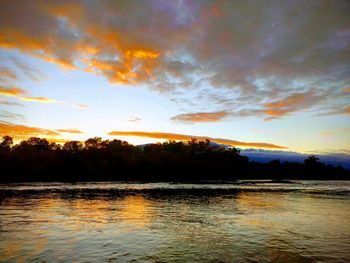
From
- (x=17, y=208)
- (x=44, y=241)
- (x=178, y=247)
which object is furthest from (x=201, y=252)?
(x=17, y=208)

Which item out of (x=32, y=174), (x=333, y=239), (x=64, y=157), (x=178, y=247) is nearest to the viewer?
(x=178, y=247)

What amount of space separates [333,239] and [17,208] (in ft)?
131

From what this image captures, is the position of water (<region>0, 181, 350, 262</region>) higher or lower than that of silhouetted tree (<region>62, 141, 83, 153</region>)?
lower

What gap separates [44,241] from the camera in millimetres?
24953

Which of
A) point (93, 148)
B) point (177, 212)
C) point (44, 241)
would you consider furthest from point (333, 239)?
point (93, 148)

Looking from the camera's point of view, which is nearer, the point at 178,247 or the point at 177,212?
the point at 178,247

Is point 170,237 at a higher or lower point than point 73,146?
lower

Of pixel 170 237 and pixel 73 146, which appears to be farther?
pixel 73 146

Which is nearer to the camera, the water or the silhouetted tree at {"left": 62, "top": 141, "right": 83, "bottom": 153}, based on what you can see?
the water

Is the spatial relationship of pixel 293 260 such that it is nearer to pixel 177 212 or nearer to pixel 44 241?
pixel 44 241

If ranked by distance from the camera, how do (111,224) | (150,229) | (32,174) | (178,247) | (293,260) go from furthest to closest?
1. (32,174)
2. (111,224)
3. (150,229)
4. (178,247)
5. (293,260)

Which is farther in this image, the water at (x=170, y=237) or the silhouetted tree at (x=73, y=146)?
the silhouetted tree at (x=73, y=146)

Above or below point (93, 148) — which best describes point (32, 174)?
below

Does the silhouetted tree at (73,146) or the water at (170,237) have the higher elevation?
the silhouetted tree at (73,146)
